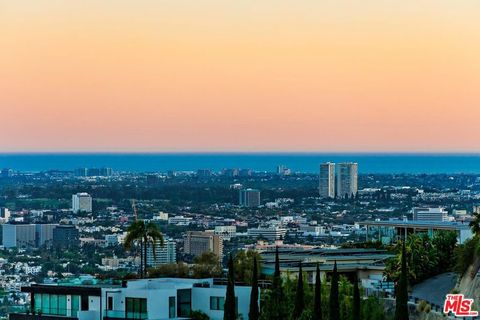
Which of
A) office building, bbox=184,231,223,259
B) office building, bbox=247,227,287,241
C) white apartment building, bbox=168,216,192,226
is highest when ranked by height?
office building, bbox=184,231,223,259

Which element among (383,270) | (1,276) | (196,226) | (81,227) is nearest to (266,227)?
(196,226)

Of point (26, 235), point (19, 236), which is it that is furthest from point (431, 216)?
point (19, 236)

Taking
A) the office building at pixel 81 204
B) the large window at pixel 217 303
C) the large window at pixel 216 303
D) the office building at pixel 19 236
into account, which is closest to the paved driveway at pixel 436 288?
the large window at pixel 217 303

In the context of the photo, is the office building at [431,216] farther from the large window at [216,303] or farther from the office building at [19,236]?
the large window at [216,303]

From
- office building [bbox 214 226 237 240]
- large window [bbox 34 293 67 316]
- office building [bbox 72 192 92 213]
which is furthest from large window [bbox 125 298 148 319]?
office building [bbox 72 192 92 213]

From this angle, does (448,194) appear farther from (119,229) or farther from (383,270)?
(383,270)

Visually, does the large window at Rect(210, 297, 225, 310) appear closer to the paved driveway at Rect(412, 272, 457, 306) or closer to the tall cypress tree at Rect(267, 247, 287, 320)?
the tall cypress tree at Rect(267, 247, 287, 320)
